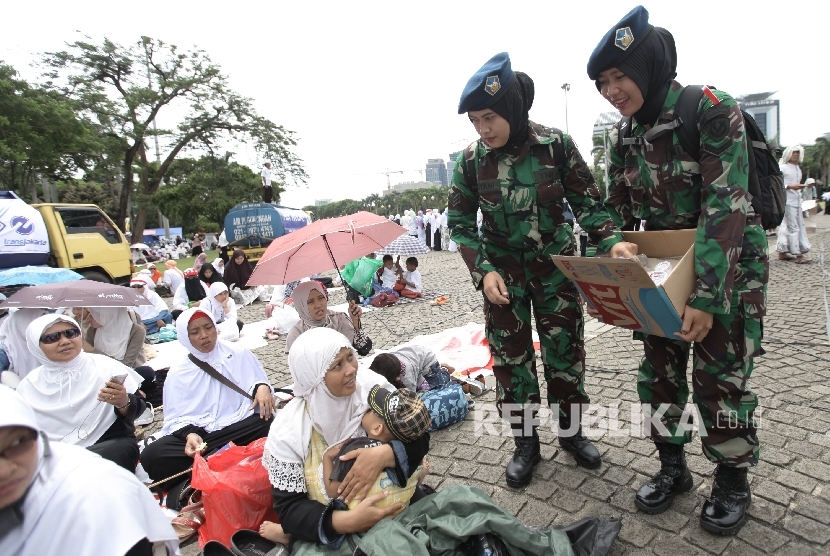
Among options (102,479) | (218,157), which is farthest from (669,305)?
(218,157)

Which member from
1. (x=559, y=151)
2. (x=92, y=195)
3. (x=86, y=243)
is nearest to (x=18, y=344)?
(x=559, y=151)

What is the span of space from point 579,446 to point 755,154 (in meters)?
1.67

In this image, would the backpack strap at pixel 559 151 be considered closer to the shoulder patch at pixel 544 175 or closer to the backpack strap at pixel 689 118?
the shoulder patch at pixel 544 175

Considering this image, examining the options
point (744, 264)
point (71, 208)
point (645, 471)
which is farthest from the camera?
point (71, 208)

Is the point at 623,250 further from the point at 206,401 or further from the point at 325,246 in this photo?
the point at 325,246

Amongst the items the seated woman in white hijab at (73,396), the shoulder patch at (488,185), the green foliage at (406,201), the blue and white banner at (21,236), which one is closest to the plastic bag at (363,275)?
the blue and white banner at (21,236)

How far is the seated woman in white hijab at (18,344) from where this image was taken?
399 cm

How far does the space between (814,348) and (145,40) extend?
82.7ft

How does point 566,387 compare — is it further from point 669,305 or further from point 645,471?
point 669,305

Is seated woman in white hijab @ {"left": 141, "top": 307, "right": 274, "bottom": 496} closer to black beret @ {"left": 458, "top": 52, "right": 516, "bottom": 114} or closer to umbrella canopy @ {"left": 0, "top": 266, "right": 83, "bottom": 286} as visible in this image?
black beret @ {"left": 458, "top": 52, "right": 516, "bottom": 114}

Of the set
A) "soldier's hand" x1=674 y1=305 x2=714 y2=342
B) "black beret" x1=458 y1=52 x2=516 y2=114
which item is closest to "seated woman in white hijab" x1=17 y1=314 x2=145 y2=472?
"black beret" x1=458 y1=52 x2=516 y2=114

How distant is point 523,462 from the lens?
2584 mm

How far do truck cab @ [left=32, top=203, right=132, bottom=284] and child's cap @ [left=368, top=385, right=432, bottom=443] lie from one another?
32.1ft

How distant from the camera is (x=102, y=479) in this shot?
1255 mm
